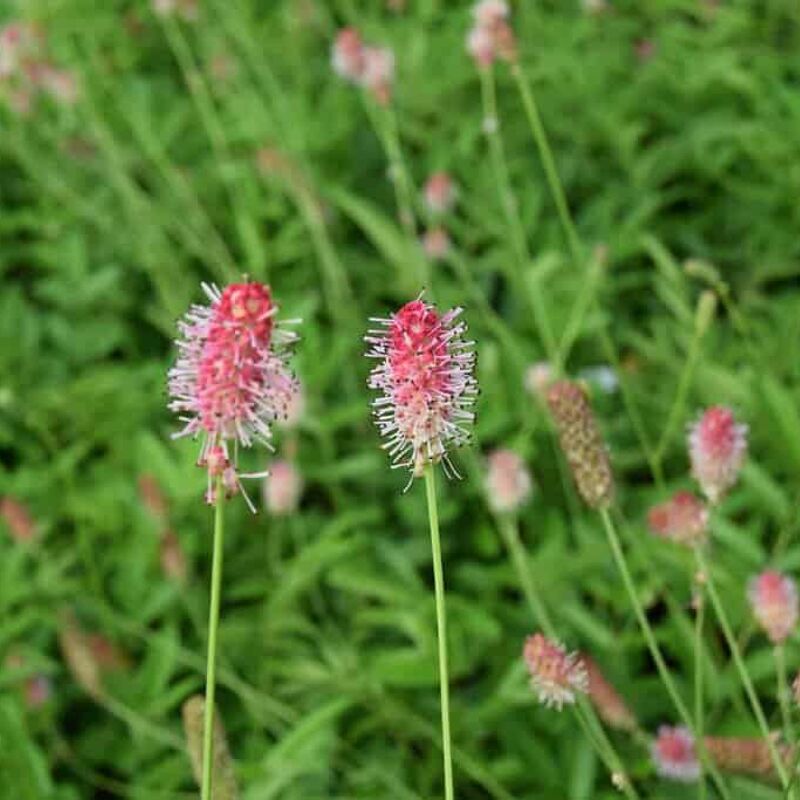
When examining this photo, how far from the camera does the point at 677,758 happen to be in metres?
1.56

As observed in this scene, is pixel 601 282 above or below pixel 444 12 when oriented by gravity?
below

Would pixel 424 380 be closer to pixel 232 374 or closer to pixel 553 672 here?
pixel 232 374

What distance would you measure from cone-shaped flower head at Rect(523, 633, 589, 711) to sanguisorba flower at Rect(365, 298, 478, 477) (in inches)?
12.3

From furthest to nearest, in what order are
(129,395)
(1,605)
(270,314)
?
(129,395) → (1,605) → (270,314)

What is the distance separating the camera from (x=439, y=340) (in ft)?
3.17

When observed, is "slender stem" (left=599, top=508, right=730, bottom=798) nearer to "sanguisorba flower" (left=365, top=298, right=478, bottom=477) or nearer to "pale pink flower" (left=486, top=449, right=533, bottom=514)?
"sanguisorba flower" (left=365, top=298, right=478, bottom=477)

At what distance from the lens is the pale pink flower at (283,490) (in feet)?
7.69

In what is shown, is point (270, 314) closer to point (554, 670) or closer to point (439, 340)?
point (439, 340)

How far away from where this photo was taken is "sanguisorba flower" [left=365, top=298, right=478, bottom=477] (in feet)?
3.16

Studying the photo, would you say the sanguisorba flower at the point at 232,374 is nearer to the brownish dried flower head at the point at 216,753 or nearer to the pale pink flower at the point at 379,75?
the brownish dried flower head at the point at 216,753

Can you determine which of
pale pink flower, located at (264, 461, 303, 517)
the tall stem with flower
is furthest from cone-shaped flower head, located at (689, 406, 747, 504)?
pale pink flower, located at (264, 461, 303, 517)

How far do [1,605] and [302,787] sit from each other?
2.16ft

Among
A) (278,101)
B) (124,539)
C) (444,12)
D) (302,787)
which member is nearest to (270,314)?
(302,787)

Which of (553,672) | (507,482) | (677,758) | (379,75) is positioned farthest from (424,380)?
(379,75)
